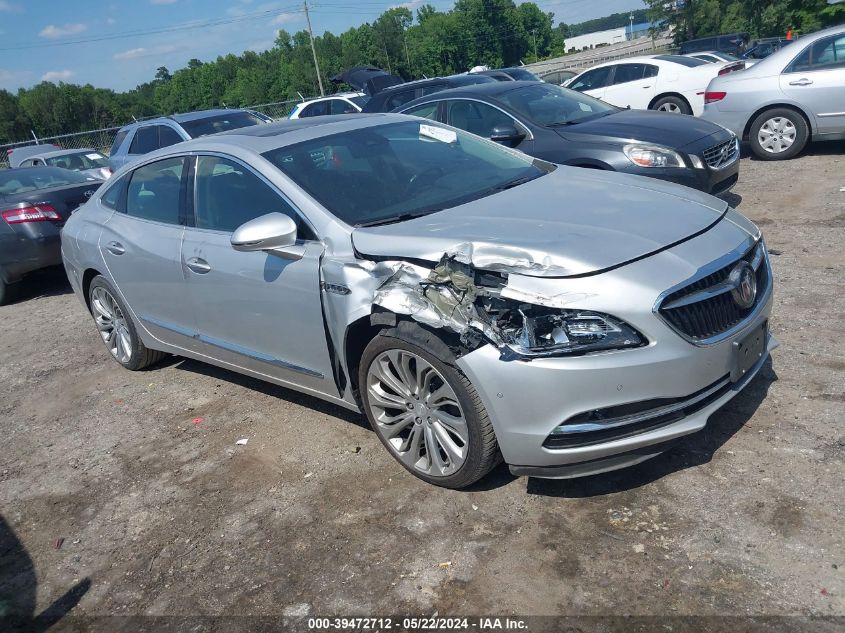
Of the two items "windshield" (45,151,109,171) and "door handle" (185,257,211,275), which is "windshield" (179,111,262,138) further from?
"door handle" (185,257,211,275)

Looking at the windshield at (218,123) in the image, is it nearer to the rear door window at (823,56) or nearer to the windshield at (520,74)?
the windshield at (520,74)

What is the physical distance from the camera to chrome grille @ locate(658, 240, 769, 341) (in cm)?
296

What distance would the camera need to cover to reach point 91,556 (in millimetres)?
3566

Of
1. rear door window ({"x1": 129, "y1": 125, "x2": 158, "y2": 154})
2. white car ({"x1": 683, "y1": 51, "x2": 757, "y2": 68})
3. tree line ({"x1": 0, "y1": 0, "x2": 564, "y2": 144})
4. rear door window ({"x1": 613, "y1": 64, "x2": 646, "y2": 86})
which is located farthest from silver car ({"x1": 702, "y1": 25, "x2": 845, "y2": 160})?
tree line ({"x1": 0, "y1": 0, "x2": 564, "y2": 144})

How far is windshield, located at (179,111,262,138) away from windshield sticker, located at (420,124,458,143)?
25.4 ft

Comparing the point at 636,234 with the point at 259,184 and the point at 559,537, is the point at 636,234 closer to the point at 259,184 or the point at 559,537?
the point at 559,537

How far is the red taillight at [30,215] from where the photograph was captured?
8.42 metres

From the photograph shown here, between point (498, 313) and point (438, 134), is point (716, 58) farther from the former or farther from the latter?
point (498, 313)

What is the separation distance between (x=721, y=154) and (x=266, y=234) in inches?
212

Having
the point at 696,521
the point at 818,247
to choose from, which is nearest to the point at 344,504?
the point at 696,521

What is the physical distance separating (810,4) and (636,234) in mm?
40065

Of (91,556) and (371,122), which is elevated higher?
(371,122)

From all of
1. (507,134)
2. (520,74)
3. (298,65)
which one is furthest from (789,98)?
(298,65)

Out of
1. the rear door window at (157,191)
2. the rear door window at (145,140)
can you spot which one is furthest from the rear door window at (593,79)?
the rear door window at (157,191)
